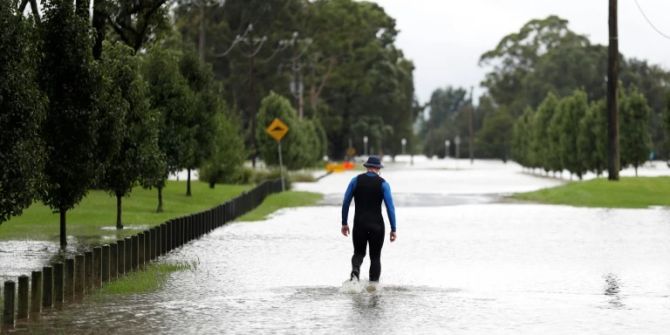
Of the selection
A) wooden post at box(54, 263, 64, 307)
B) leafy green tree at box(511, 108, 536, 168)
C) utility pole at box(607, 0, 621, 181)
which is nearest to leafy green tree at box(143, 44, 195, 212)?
utility pole at box(607, 0, 621, 181)

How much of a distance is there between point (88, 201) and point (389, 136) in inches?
4090

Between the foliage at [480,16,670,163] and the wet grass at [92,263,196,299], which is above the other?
the foliage at [480,16,670,163]

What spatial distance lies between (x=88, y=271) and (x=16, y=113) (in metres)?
2.88

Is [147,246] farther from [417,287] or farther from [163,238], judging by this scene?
[417,287]

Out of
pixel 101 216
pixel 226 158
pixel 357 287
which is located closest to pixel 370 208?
pixel 357 287

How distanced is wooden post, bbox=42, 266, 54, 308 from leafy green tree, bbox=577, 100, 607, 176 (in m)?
55.2

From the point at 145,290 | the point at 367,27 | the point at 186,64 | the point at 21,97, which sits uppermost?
the point at 367,27

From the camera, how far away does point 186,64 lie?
3988 centimetres

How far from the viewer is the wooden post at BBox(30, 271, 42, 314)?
41.4ft

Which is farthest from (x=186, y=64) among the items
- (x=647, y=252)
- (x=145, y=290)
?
(x=145, y=290)

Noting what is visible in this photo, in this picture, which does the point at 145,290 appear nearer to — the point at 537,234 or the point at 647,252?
the point at 647,252

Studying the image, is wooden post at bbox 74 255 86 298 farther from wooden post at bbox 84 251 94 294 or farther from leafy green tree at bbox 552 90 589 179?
leafy green tree at bbox 552 90 589 179

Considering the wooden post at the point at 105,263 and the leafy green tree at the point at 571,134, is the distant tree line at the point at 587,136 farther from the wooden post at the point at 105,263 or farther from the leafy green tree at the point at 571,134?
the wooden post at the point at 105,263

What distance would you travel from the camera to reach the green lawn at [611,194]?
39.1 meters
